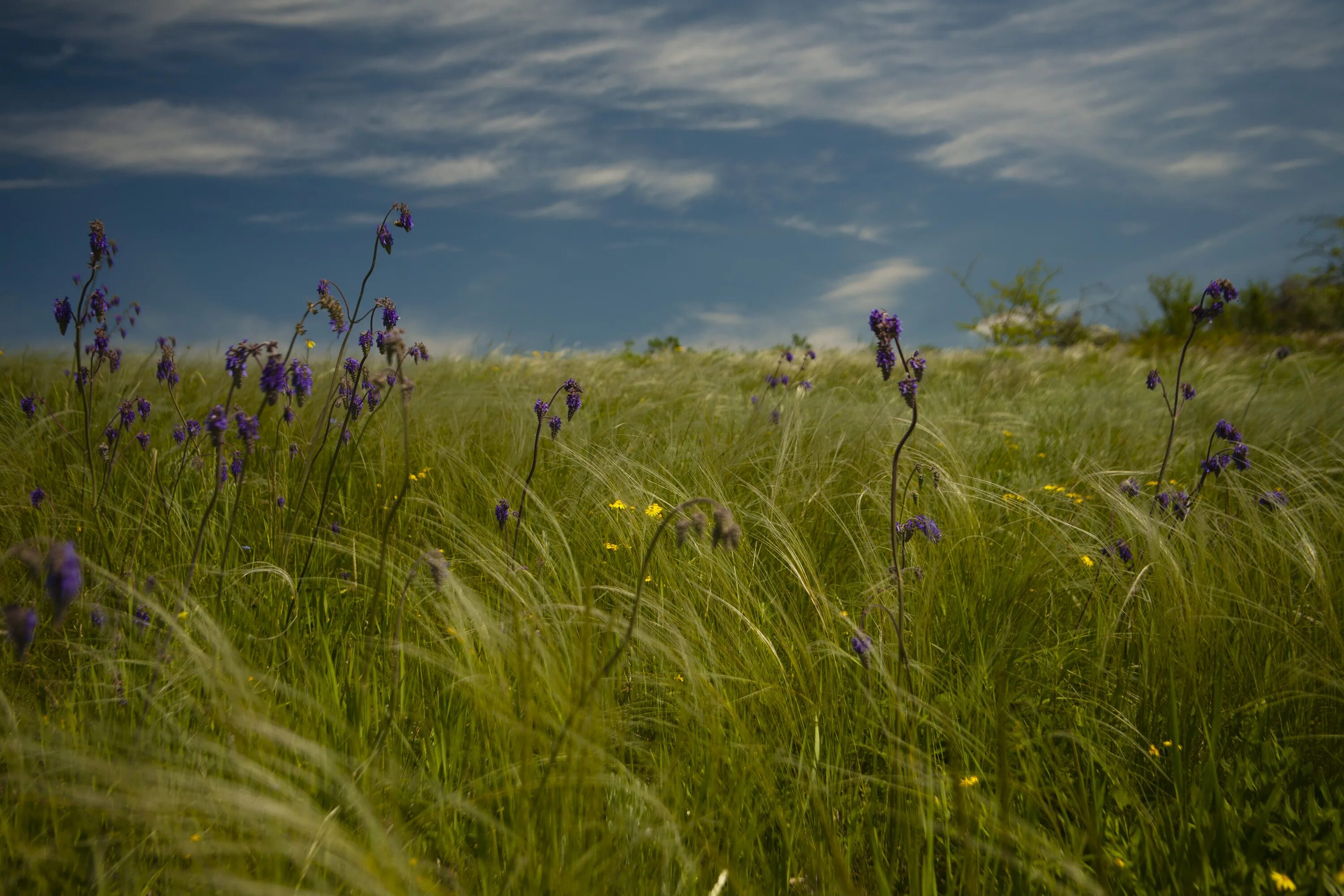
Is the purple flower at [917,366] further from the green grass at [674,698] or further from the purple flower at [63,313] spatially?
the purple flower at [63,313]

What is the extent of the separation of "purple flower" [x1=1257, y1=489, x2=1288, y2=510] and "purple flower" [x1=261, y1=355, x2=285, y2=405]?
9.87 feet

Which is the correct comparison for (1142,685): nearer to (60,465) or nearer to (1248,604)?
(1248,604)

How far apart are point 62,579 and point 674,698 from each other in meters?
1.14

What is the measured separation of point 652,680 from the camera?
5.73 feet

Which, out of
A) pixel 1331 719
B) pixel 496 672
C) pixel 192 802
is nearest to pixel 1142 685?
pixel 1331 719

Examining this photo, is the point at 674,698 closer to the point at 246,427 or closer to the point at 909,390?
the point at 909,390

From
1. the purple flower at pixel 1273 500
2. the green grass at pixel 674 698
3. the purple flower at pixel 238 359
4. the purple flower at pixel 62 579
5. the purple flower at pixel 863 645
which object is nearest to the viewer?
the purple flower at pixel 62 579

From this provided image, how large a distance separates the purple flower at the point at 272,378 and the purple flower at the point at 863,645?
1.42 meters

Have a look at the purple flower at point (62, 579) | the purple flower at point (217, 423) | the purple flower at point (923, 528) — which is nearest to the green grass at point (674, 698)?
the purple flower at point (923, 528)

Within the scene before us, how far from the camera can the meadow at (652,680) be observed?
1312mm

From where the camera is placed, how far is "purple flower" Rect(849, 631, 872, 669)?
1.56m

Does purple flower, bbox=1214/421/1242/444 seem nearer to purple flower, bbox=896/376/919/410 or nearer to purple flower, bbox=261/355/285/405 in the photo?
purple flower, bbox=896/376/919/410

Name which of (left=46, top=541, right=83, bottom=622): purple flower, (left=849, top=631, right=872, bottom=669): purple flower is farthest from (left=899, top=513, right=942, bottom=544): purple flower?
(left=46, top=541, right=83, bottom=622): purple flower

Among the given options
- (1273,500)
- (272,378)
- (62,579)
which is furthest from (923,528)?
(62,579)
